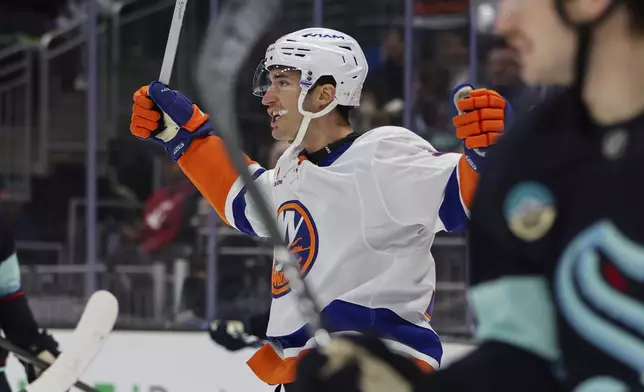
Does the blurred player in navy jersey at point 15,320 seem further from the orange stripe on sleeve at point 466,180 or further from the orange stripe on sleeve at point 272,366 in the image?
the orange stripe on sleeve at point 466,180

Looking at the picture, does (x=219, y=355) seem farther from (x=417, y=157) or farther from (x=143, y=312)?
(x=417, y=157)

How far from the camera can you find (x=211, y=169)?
7.77 feet

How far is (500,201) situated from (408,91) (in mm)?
3693

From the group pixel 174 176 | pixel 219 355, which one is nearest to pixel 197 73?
pixel 219 355

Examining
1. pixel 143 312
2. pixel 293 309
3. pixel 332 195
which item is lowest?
pixel 143 312

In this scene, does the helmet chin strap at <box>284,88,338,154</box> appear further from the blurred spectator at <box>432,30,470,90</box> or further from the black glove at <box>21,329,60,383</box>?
the blurred spectator at <box>432,30,470,90</box>

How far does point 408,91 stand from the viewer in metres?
4.54

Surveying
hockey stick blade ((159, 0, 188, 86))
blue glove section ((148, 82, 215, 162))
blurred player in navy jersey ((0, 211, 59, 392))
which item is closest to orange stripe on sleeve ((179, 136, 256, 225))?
blue glove section ((148, 82, 215, 162))

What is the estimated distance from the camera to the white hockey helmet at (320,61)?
215 cm

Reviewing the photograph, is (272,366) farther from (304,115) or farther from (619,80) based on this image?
(619,80)

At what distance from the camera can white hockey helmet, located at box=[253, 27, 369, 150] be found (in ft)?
7.07

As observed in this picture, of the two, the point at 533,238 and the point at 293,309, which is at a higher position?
the point at 533,238

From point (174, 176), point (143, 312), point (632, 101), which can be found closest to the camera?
point (632, 101)

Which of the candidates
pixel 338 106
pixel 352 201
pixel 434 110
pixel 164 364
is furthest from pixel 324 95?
pixel 434 110
